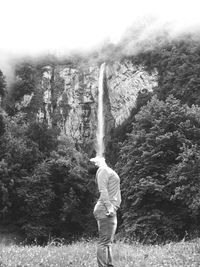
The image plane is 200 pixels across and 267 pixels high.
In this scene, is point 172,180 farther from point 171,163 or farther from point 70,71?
point 70,71

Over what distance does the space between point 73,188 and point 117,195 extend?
3077cm

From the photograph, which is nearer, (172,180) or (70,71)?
(172,180)

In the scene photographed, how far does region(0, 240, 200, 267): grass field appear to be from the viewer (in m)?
6.70

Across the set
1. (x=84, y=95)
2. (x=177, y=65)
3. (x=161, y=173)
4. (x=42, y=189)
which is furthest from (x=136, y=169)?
(x=84, y=95)

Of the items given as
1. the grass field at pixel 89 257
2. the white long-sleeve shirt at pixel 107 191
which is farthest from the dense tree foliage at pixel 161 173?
the white long-sleeve shirt at pixel 107 191

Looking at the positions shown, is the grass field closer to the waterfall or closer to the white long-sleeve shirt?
the white long-sleeve shirt

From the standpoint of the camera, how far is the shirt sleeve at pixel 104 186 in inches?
244

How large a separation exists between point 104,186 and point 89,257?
1872 mm

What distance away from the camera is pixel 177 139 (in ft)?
94.6

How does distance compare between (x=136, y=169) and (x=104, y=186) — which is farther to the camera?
(x=136, y=169)

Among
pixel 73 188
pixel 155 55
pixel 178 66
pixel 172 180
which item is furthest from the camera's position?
pixel 155 55

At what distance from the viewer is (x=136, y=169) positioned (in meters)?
29.1

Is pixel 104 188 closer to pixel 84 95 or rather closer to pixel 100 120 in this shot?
pixel 100 120

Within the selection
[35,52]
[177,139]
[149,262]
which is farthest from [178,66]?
[149,262]
